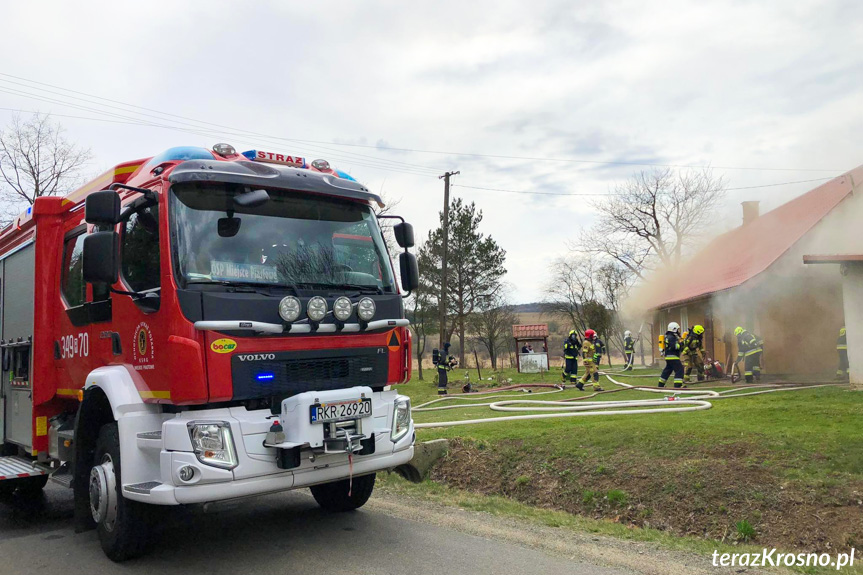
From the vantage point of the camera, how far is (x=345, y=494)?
6.02 m

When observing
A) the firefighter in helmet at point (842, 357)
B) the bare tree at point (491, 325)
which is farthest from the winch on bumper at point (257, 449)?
the bare tree at point (491, 325)

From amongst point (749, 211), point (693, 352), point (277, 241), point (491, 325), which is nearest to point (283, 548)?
point (277, 241)

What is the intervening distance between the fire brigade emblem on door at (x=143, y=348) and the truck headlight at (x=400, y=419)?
1856 mm

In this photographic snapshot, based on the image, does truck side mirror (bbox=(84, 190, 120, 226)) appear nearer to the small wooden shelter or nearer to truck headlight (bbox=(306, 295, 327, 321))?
truck headlight (bbox=(306, 295, 327, 321))

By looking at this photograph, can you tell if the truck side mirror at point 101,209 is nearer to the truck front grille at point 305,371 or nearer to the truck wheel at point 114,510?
the truck front grille at point 305,371

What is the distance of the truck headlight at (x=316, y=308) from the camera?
470 cm

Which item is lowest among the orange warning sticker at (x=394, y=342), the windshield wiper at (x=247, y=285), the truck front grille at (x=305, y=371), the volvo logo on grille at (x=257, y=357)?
the truck front grille at (x=305, y=371)

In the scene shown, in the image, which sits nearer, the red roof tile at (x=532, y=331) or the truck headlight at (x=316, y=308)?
the truck headlight at (x=316, y=308)

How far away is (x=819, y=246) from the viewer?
57.4ft

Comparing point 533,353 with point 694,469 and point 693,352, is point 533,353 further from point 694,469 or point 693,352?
point 694,469

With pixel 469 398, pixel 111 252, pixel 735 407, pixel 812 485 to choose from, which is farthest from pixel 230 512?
pixel 469 398

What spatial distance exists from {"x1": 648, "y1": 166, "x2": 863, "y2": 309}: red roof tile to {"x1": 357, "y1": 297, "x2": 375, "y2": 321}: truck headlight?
49.5ft

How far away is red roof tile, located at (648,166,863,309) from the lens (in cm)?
1836

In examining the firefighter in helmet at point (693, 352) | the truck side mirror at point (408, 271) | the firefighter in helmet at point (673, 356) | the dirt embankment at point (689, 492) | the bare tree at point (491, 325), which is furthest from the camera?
the bare tree at point (491, 325)
